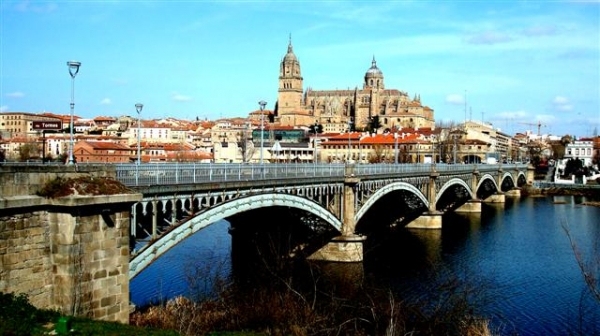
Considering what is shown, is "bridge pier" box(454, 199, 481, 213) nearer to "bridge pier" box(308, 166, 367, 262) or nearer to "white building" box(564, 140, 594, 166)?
"bridge pier" box(308, 166, 367, 262)

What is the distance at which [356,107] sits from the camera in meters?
188

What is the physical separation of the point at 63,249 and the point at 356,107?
177m

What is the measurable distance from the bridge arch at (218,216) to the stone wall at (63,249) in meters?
2.01

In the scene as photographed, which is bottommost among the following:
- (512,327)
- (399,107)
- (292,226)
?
(512,327)

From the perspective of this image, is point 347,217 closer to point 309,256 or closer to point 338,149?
point 309,256

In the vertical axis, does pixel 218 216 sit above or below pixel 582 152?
below

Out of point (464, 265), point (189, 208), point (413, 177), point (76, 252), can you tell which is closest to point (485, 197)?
point (413, 177)

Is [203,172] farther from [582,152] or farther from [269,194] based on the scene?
[582,152]

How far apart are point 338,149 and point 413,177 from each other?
76.3m

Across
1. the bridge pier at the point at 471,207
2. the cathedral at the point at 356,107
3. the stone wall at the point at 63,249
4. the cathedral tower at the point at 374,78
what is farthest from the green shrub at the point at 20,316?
the cathedral tower at the point at 374,78

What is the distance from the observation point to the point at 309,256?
34.8 metres


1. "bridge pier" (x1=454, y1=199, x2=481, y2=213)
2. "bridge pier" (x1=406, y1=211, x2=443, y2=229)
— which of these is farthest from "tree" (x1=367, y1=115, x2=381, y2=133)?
"bridge pier" (x1=406, y1=211, x2=443, y2=229)

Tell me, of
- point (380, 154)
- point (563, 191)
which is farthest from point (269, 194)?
point (380, 154)

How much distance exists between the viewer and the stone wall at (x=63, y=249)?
44.3ft
